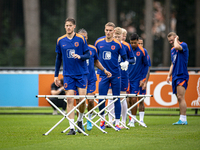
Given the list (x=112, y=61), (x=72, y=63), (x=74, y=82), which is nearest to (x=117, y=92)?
(x=112, y=61)

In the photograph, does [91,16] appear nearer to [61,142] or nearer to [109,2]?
[109,2]

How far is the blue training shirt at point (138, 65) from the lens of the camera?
1037cm

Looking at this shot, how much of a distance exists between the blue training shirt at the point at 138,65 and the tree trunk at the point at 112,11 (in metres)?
18.7

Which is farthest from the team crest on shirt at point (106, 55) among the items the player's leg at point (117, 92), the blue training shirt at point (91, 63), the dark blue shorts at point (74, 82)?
the dark blue shorts at point (74, 82)

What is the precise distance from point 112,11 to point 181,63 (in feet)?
62.0

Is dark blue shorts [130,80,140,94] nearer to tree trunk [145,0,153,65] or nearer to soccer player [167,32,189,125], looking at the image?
soccer player [167,32,189,125]

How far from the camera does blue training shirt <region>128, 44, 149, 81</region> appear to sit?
408 inches

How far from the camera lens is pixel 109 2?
29.5 meters

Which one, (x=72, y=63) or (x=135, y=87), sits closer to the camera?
(x=72, y=63)

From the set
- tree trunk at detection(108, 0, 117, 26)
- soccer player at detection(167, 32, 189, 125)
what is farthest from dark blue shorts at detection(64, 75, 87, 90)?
tree trunk at detection(108, 0, 117, 26)

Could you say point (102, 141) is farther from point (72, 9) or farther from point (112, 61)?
point (72, 9)

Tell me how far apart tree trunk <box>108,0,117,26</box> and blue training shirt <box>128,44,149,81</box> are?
18.7 m

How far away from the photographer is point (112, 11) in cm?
2902

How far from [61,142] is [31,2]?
21.6m
